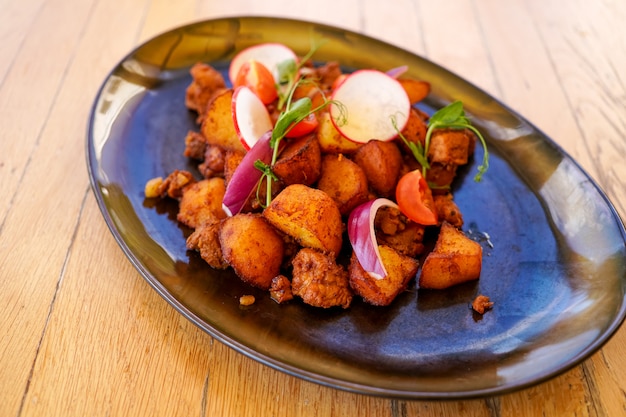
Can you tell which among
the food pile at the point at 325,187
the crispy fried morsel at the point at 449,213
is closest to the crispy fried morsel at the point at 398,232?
the food pile at the point at 325,187

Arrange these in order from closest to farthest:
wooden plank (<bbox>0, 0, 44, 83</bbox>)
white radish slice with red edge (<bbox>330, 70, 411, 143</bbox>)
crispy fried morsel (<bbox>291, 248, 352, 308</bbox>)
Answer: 1. crispy fried morsel (<bbox>291, 248, 352, 308</bbox>)
2. white radish slice with red edge (<bbox>330, 70, 411, 143</bbox>)
3. wooden plank (<bbox>0, 0, 44, 83</bbox>)

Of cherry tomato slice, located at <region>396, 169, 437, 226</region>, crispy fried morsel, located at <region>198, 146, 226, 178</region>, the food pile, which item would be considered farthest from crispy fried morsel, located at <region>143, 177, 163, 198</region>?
cherry tomato slice, located at <region>396, 169, 437, 226</region>

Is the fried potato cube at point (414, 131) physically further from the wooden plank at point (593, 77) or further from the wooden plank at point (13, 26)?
the wooden plank at point (13, 26)

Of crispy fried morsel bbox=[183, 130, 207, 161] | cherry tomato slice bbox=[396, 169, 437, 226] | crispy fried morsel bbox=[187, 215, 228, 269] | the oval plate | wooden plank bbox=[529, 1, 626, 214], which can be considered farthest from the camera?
wooden plank bbox=[529, 1, 626, 214]

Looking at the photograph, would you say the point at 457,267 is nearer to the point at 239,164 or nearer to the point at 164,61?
the point at 239,164

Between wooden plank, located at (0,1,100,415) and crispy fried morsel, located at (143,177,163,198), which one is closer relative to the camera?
wooden plank, located at (0,1,100,415)

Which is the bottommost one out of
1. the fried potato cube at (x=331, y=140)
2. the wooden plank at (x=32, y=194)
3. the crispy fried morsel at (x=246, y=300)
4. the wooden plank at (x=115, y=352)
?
the wooden plank at (x=32, y=194)

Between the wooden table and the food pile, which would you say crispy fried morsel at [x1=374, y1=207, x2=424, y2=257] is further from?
the wooden table

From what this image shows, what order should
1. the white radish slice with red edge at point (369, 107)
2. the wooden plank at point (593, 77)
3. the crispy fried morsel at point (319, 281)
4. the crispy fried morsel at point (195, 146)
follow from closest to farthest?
the crispy fried morsel at point (319, 281) < the white radish slice with red edge at point (369, 107) < the crispy fried morsel at point (195, 146) < the wooden plank at point (593, 77)
